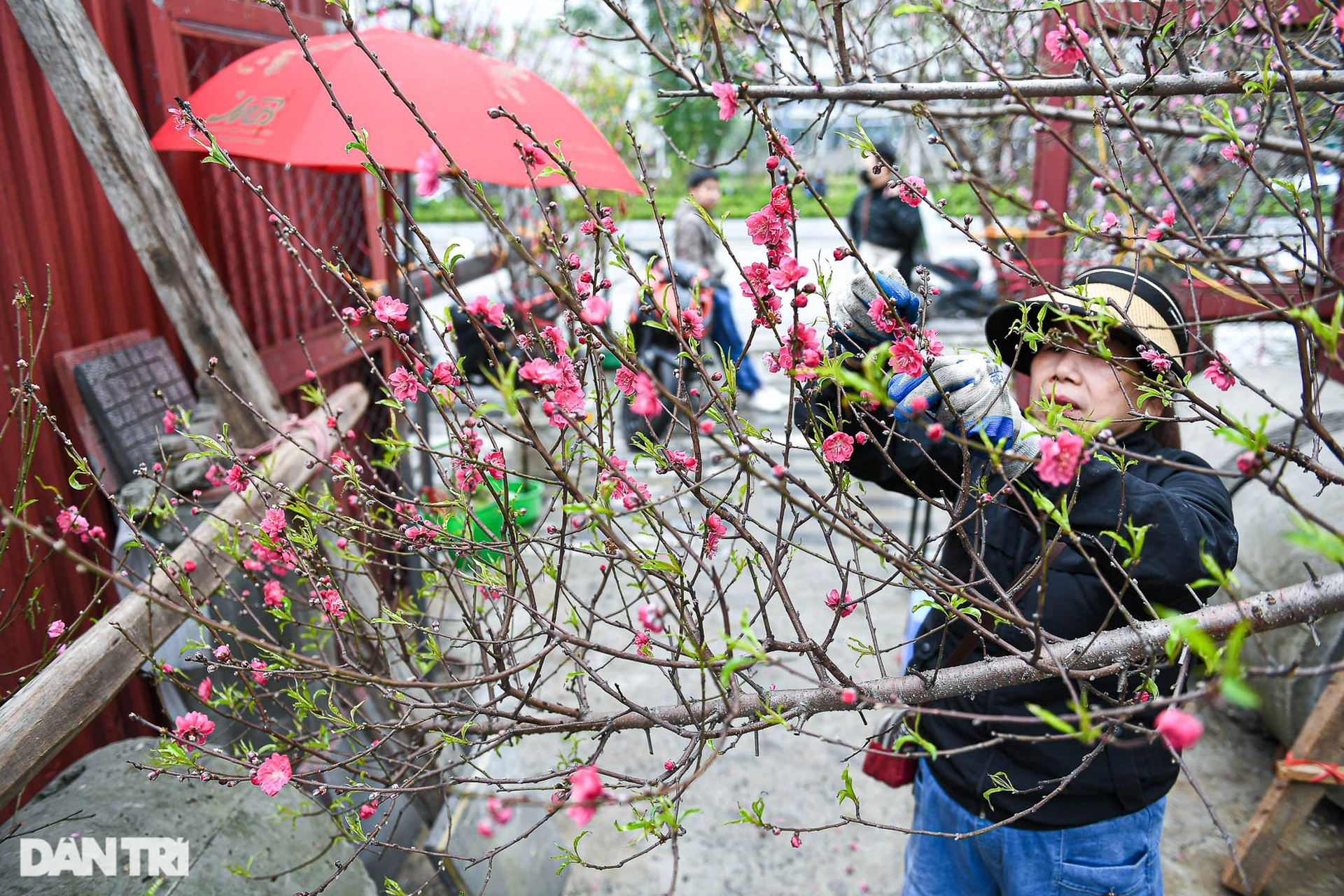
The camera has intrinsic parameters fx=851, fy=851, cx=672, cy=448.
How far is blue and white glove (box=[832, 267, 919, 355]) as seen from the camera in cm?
141

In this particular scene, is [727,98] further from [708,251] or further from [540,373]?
[708,251]

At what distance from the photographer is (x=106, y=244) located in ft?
9.04

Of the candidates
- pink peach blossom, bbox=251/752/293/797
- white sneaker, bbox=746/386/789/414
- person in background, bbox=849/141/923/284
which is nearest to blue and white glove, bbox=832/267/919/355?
pink peach blossom, bbox=251/752/293/797

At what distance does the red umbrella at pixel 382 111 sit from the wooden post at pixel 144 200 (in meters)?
0.17

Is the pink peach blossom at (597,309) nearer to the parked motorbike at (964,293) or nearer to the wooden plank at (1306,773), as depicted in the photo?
the wooden plank at (1306,773)

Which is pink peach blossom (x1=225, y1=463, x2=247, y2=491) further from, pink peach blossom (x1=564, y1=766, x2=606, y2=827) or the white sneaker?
the white sneaker

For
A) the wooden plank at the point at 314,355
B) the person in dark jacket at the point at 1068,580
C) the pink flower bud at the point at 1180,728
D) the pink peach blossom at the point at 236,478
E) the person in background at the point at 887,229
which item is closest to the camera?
the pink flower bud at the point at 1180,728

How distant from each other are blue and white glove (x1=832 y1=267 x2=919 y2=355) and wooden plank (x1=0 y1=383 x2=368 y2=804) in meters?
0.99

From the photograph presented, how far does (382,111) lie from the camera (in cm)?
267

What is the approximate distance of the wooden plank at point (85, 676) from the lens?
60.2 inches

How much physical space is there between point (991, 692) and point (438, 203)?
22.9 metres

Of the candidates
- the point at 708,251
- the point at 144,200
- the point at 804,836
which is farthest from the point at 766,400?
the point at 144,200

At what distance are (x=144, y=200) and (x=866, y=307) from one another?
2.12 meters

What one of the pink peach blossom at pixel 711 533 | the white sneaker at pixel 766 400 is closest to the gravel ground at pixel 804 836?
the pink peach blossom at pixel 711 533
